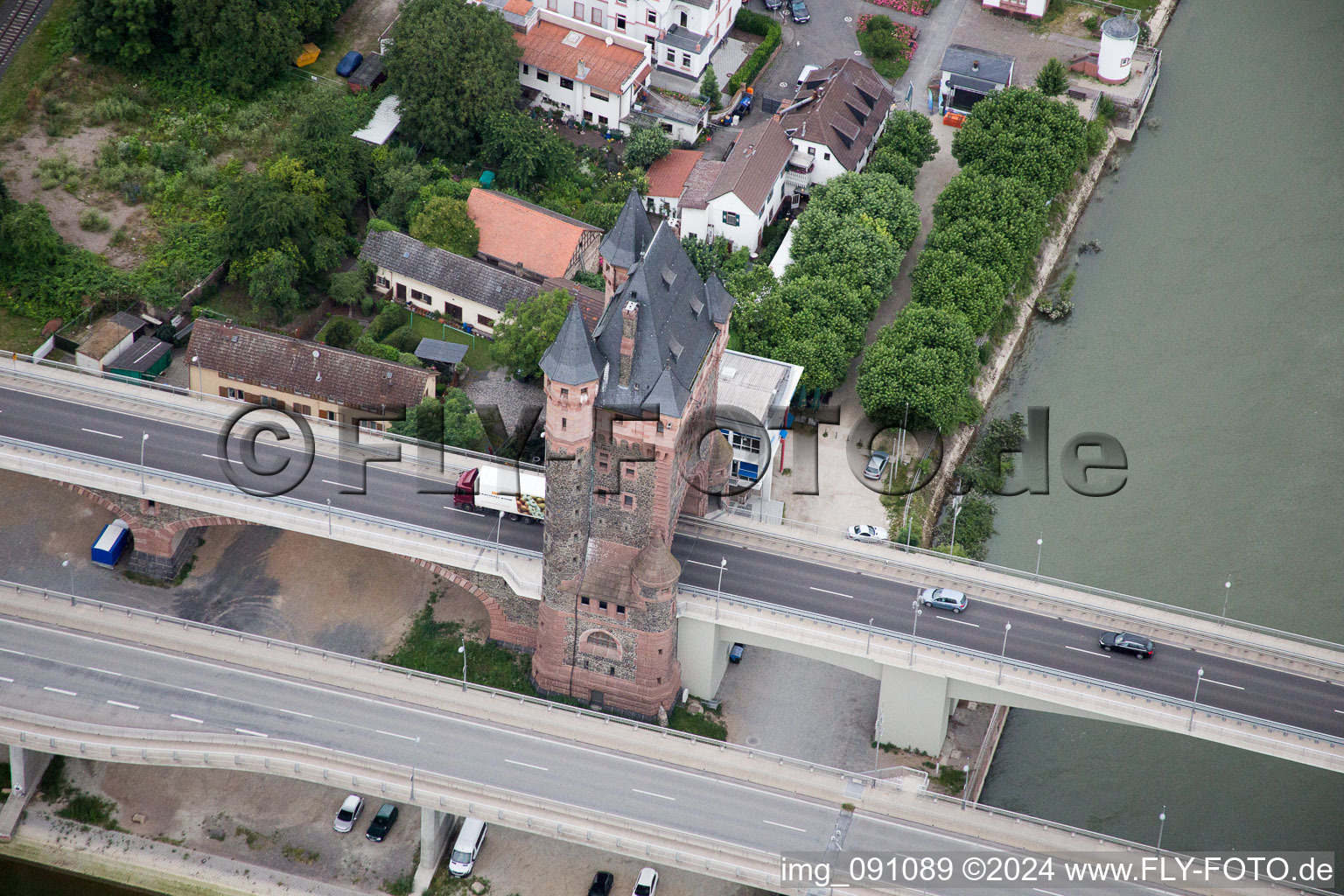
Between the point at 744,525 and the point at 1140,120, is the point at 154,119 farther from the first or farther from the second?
the point at 1140,120

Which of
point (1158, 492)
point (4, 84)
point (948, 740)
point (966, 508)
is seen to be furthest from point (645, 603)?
point (4, 84)

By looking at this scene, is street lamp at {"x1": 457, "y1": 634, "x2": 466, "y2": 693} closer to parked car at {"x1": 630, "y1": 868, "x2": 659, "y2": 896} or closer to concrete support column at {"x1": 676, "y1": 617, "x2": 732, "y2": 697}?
concrete support column at {"x1": 676, "y1": 617, "x2": 732, "y2": 697}

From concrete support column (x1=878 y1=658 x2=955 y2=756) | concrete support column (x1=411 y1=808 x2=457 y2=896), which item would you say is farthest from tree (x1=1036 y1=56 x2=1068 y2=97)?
concrete support column (x1=411 y1=808 x2=457 y2=896)

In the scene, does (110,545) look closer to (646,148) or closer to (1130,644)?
(646,148)

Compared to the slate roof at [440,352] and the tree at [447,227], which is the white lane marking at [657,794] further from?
the tree at [447,227]

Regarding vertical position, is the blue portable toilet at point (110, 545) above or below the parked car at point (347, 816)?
above

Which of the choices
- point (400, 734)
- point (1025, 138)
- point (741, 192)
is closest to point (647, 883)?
point (400, 734)

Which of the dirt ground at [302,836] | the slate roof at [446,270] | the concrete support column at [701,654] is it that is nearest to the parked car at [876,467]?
the concrete support column at [701,654]
